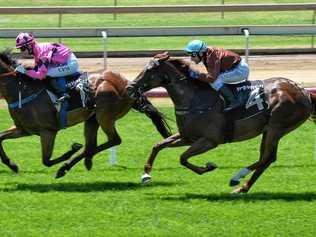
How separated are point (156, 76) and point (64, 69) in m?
1.55

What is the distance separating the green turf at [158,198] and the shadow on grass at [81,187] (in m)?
0.01

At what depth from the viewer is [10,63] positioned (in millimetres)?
11938

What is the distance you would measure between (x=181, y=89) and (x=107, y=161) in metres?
2.63

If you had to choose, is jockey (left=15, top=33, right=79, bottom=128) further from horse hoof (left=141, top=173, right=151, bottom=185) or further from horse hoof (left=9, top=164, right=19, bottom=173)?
horse hoof (left=141, top=173, right=151, bottom=185)

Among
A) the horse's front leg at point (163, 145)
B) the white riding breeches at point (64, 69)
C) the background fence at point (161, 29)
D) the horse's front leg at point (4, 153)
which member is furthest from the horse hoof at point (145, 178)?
the background fence at point (161, 29)

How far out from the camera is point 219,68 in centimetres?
1069

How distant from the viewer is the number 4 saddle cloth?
425 inches

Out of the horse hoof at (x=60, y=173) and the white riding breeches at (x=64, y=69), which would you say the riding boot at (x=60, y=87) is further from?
the horse hoof at (x=60, y=173)

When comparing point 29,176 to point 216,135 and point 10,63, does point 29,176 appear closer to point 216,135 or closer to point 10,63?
point 10,63

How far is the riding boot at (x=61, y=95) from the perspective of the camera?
38.4ft

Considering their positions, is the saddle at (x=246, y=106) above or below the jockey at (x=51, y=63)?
below

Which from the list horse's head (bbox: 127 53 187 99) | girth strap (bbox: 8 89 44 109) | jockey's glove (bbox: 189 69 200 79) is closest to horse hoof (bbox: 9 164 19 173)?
girth strap (bbox: 8 89 44 109)

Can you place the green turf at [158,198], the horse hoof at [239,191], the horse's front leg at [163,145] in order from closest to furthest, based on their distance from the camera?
the green turf at [158,198]
the horse hoof at [239,191]
the horse's front leg at [163,145]

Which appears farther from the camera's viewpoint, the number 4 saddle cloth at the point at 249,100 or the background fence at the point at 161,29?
the background fence at the point at 161,29
